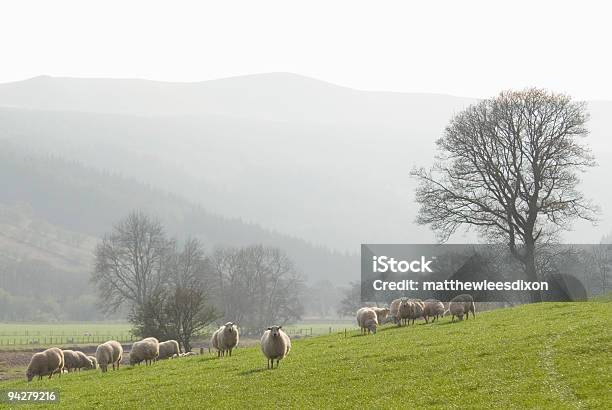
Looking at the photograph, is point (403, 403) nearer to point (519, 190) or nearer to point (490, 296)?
point (519, 190)

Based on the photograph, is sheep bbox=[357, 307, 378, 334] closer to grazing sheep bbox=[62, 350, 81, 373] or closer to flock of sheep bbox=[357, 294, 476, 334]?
flock of sheep bbox=[357, 294, 476, 334]

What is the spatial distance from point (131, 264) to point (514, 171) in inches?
2727

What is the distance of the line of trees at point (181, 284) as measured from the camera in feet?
226

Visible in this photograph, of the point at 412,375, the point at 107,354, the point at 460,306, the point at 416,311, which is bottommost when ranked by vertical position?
the point at 107,354

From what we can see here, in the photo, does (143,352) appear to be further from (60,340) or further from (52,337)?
(52,337)

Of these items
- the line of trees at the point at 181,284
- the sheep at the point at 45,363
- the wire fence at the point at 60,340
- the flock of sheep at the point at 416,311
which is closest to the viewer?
the sheep at the point at 45,363

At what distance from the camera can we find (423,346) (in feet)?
115

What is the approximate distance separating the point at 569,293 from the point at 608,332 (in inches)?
1447

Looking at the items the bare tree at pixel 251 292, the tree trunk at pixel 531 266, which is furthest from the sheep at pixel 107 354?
the bare tree at pixel 251 292

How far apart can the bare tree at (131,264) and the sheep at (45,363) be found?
183 feet

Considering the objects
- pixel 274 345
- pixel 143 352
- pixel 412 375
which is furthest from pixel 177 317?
pixel 412 375

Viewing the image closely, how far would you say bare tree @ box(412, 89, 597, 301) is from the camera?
205 ft

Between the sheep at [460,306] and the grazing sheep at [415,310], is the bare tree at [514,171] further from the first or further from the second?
the sheep at [460,306]

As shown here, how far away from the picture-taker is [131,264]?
Answer: 114750mm
